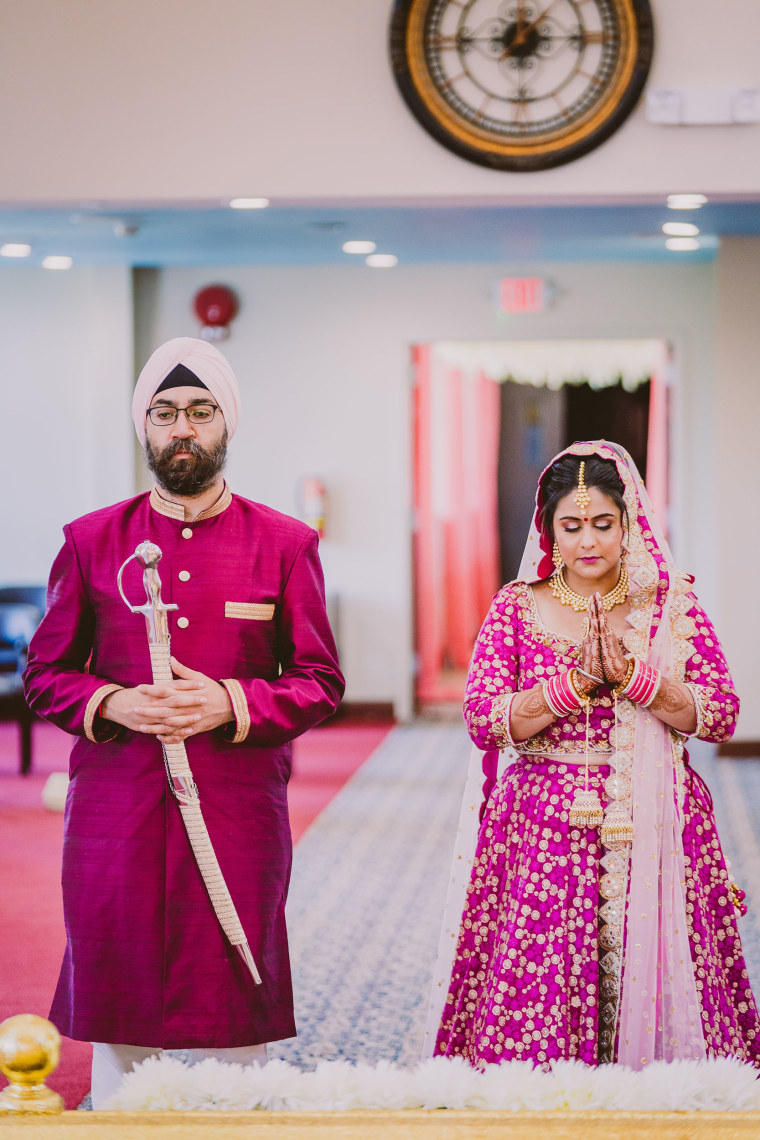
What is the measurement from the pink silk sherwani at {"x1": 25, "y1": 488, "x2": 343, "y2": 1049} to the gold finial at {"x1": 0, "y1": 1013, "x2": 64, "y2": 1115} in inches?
31.7

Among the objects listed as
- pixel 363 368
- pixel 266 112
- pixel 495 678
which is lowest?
pixel 495 678

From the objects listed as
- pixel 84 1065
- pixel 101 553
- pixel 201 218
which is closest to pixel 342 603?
pixel 201 218

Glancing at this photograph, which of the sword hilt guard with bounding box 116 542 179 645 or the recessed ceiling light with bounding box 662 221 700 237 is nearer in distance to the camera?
the sword hilt guard with bounding box 116 542 179 645

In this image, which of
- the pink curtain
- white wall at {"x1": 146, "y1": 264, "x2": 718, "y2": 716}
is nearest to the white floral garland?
white wall at {"x1": 146, "y1": 264, "x2": 718, "y2": 716}

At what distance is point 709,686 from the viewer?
212cm

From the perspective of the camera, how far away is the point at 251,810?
74.4 inches

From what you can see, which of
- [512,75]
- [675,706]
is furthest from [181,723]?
[512,75]

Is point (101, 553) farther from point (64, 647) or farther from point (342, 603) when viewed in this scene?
point (342, 603)

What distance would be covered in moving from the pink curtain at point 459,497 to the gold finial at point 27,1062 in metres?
8.50

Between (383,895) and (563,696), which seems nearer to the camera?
(563,696)

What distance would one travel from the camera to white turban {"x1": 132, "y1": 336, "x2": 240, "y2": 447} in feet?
6.20

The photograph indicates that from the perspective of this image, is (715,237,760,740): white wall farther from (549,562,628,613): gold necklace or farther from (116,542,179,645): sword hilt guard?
(116,542,179,645): sword hilt guard

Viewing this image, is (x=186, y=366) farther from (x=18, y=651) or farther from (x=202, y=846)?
(x=18, y=651)

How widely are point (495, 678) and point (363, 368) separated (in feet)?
19.9
